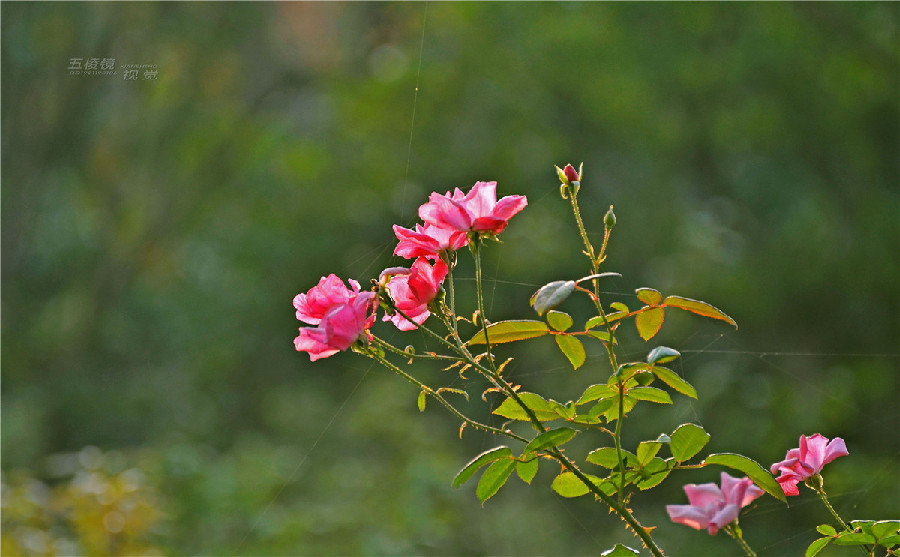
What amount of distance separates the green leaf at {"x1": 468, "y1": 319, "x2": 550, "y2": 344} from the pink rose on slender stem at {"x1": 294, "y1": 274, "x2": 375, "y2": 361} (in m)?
0.06

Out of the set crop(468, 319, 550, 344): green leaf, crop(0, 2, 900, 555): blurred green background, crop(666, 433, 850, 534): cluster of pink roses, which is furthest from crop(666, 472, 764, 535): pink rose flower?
crop(0, 2, 900, 555): blurred green background

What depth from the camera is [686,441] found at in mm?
388

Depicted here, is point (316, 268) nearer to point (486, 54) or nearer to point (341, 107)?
point (341, 107)

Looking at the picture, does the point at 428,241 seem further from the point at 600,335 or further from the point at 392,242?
the point at 392,242

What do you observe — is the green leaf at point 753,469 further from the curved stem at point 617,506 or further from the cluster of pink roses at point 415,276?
the cluster of pink roses at point 415,276

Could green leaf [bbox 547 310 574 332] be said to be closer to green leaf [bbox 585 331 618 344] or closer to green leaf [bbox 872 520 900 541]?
green leaf [bbox 585 331 618 344]

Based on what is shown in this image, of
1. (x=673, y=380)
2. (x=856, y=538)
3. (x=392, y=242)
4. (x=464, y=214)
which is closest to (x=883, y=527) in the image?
(x=856, y=538)

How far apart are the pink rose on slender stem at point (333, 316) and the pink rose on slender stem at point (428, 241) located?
0.11 ft

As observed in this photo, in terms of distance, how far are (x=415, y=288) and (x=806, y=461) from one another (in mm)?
217

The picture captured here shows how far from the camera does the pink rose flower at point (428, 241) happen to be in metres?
0.41

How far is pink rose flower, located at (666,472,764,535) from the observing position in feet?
1.12

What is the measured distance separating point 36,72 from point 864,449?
270 centimetres

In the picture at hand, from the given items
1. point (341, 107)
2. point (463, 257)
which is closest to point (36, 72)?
point (341, 107)

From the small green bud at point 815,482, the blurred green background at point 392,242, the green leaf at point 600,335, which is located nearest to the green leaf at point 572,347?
the green leaf at point 600,335
